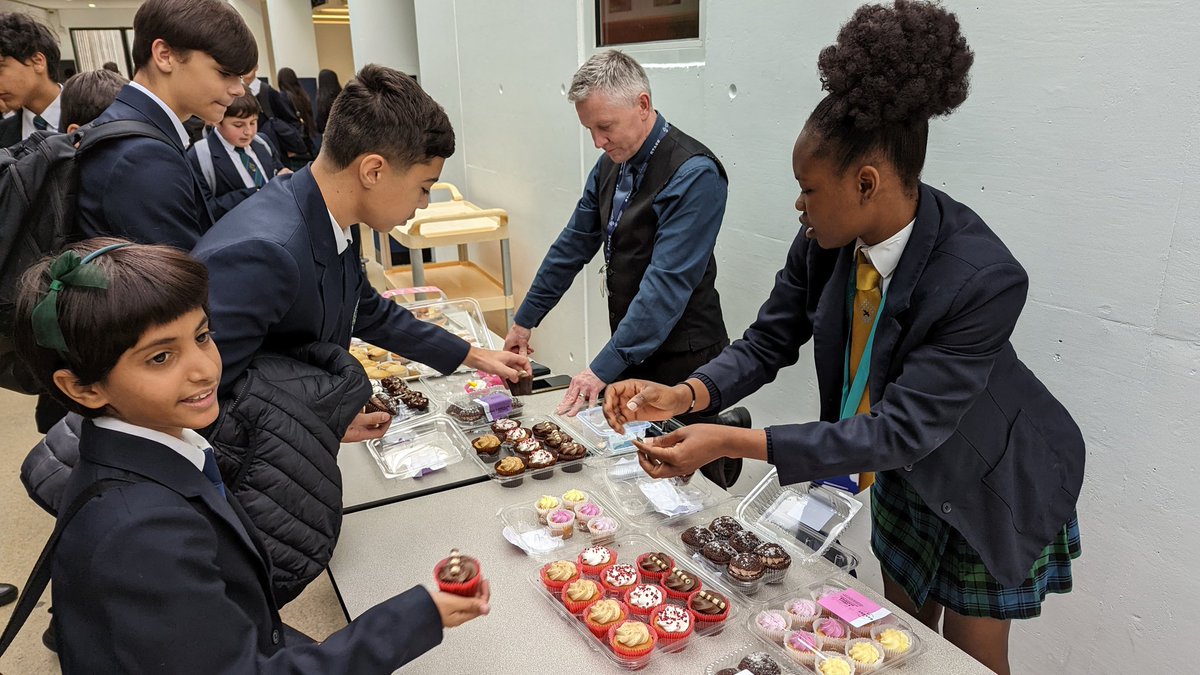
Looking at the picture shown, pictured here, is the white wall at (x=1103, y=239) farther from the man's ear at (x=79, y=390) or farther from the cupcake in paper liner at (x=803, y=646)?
the man's ear at (x=79, y=390)

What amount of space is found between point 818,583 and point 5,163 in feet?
7.48

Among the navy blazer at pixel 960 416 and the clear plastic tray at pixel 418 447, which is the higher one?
the navy blazer at pixel 960 416

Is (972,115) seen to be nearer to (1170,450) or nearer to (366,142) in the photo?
(1170,450)

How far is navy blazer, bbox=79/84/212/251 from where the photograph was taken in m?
1.92

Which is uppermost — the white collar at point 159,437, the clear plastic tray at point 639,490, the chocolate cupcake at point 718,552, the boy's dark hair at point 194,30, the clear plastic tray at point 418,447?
the boy's dark hair at point 194,30

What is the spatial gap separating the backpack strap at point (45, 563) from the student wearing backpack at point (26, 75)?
2.81 m

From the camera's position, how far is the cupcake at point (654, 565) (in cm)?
154

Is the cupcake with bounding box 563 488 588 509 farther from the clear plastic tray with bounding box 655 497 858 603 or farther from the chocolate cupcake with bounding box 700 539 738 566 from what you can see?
the chocolate cupcake with bounding box 700 539 738 566

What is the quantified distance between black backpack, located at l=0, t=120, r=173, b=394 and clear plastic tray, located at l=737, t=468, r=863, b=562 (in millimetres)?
1866

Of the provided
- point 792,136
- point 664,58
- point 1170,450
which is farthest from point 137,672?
point 664,58

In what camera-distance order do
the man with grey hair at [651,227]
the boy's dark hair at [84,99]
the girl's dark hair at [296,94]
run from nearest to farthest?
1. the man with grey hair at [651,227]
2. the boy's dark hair at [84,99]
3. the girl's dark hair at [296,94]

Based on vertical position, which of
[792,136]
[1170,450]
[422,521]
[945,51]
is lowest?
[422,521]

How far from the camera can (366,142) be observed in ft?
5.26

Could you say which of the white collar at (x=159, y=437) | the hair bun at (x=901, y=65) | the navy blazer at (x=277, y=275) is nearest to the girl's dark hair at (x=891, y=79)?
the hair bun at (x=901, y=65)
